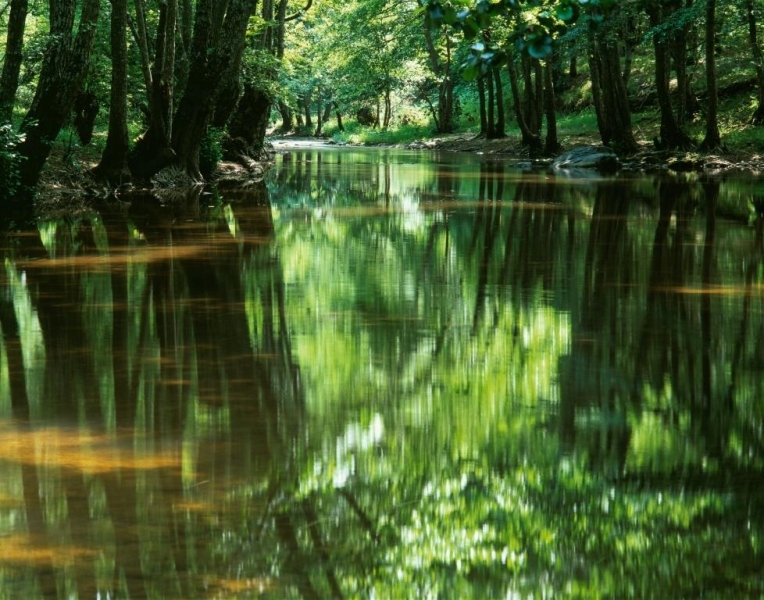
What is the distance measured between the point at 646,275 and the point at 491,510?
617cm

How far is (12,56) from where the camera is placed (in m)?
16.1

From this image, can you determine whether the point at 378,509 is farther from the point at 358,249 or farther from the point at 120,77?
the point at 120,77

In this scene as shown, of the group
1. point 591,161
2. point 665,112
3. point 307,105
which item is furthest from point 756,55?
point 307,105

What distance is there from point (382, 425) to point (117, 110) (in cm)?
1577

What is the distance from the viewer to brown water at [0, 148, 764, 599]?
358 cm

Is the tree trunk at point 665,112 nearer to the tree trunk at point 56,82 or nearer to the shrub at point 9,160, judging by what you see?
Answer: the tree trunk at point 56,82

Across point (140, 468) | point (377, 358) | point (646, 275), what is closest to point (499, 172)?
point (646, 275)

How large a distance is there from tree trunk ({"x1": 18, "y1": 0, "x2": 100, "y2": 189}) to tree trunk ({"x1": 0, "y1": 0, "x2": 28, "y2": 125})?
15.5 inches

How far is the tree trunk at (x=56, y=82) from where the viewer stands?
53.1 feet

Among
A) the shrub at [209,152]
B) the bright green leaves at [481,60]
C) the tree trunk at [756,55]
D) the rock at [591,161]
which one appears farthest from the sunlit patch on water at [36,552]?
the tree trunk at [756,55]

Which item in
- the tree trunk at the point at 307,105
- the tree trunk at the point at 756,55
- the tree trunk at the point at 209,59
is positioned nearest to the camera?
the tree trunk at the point at 209,59

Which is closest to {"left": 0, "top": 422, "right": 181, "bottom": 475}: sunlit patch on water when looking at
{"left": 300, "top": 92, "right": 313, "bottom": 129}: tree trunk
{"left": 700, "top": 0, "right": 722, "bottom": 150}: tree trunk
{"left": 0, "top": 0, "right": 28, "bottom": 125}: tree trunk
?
{"left": 0, "top": 0, "right": 28, "bottom": 125}: tree trunk

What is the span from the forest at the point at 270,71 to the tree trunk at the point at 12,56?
2cm

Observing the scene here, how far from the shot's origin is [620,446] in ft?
16.0
